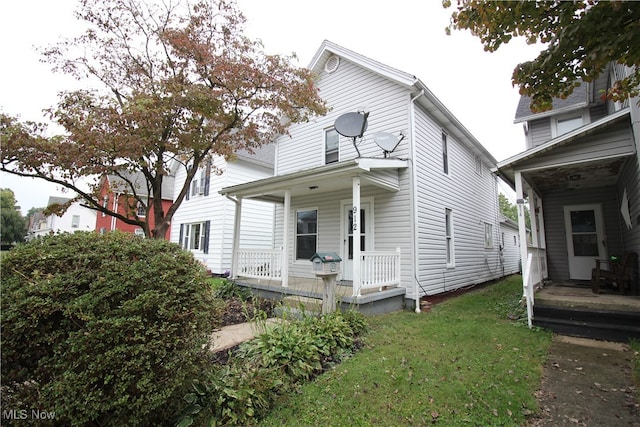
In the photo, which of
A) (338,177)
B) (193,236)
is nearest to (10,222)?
(193,236)

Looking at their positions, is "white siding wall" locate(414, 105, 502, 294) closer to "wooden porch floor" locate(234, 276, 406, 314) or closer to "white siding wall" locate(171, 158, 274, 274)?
"wooden porch floor" locate(234, 276, 406, 314)

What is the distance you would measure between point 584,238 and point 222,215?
1309 cm

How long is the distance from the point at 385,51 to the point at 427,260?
7.84 metres

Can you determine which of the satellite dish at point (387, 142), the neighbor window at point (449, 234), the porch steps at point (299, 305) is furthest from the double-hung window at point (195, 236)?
the neighbor window at point (449, 234)

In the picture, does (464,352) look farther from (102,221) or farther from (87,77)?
(102,221)

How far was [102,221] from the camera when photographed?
25.1m

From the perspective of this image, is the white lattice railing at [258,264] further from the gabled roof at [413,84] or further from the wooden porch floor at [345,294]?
the gabled roof at [413,84]

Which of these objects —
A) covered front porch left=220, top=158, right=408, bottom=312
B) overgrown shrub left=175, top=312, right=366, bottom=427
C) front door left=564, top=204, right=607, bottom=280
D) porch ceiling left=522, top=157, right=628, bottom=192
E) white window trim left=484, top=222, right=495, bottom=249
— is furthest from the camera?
white window trim left=484, top=222, right=495, bottom=249

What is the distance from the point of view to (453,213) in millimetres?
9711

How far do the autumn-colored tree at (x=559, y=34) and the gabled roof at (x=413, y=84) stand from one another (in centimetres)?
444

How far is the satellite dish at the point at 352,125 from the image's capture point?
782 centimetres

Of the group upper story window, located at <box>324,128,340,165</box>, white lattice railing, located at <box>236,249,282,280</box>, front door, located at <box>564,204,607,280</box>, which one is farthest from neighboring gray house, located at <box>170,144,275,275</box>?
front door, located at <box>564,204,607,280</box>

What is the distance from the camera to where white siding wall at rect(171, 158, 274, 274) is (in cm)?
1354

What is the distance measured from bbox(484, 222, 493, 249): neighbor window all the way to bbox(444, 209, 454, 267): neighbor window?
12.6 ft
